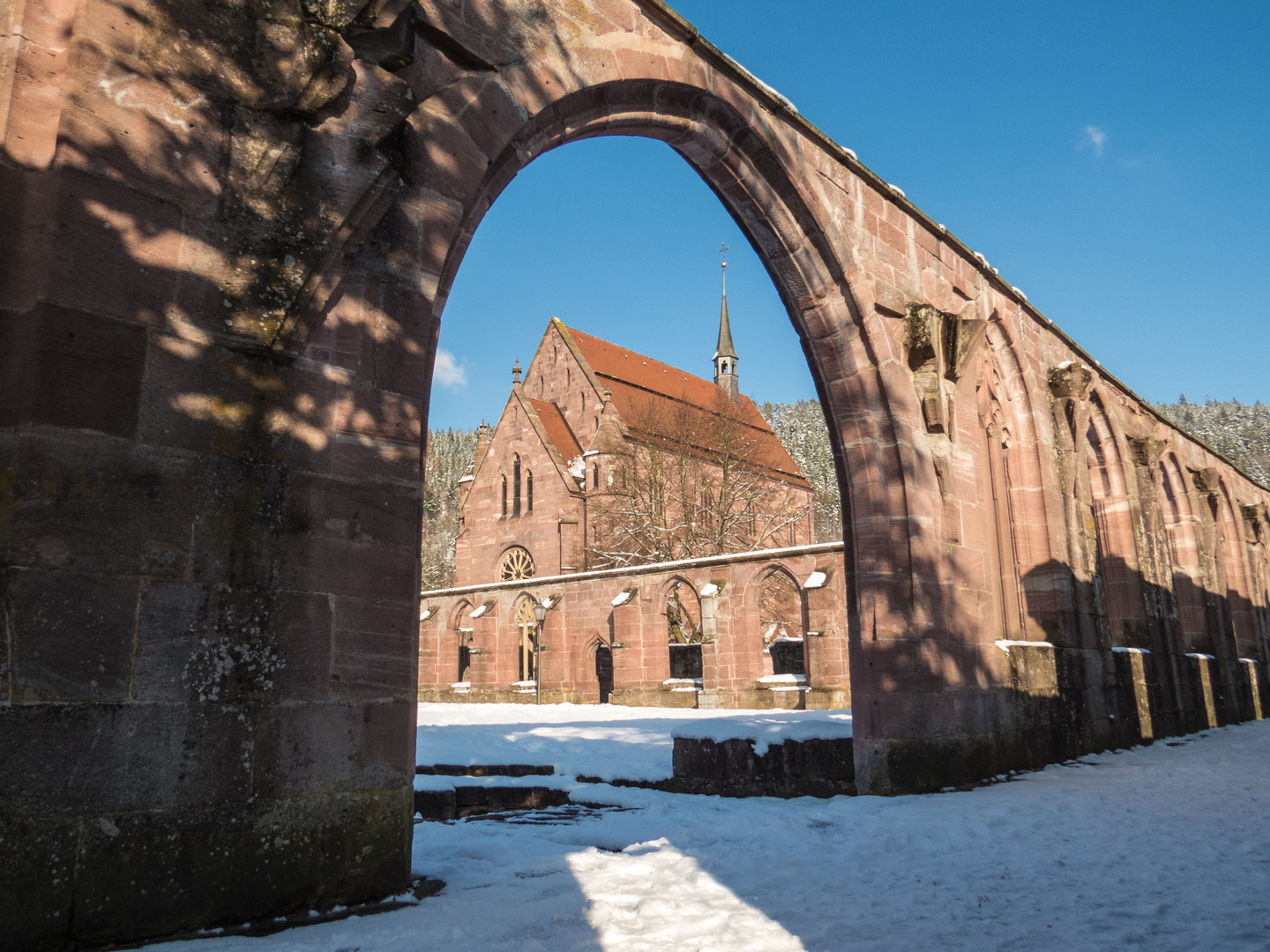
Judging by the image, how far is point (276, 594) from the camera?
2.94m

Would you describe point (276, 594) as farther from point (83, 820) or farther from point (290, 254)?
point (290, 254)

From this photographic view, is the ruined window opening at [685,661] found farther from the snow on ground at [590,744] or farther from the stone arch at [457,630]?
the snow on ground at [590,744]

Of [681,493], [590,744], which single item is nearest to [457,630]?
[681,493]

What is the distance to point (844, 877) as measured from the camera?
3.58 metres

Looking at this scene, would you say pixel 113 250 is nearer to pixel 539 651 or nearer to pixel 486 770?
pixel 486 770

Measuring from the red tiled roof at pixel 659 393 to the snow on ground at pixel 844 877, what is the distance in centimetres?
2600

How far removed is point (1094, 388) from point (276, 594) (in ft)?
34.2

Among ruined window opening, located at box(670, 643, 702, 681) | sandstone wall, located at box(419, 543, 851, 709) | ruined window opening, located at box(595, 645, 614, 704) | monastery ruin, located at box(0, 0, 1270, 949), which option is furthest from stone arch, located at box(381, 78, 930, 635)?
ruined window opening, located at box(595, 645, 614, 704)

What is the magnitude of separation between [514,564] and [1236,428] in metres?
96.1

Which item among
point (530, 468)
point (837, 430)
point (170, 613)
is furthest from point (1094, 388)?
point (530, 468)

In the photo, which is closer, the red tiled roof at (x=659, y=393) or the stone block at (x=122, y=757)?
the stone block at (x=122, y=757)

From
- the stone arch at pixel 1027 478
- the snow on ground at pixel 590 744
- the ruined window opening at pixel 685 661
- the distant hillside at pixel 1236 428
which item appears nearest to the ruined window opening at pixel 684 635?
the ruined window opening at pixel 685 661

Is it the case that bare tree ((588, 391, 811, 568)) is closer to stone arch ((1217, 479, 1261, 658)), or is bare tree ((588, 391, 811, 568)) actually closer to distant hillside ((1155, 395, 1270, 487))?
stone arch ((1217, 479, 1261, 658))

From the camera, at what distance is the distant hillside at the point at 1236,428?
299 feet
